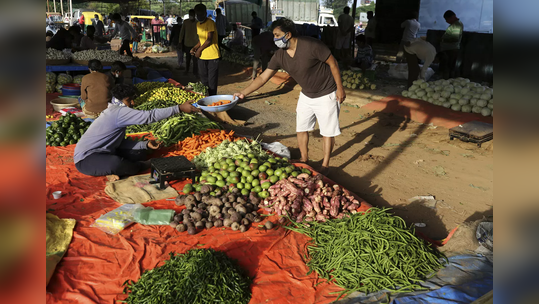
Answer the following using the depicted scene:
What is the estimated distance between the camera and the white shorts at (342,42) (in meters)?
13.7

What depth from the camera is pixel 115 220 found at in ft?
13.2

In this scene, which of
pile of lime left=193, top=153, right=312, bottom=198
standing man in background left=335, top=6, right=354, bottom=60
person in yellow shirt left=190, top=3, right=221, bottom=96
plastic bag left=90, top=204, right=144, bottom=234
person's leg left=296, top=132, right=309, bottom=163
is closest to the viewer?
plastic bag left=90, top=204, right=144, bottom=234

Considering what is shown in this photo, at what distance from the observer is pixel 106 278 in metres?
3.32

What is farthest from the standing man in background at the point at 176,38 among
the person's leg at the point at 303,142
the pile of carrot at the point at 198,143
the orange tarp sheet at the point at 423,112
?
the person's leg at the point at 303,142

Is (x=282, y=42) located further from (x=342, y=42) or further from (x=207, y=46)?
(x=342, y=42)

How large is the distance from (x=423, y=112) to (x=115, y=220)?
716 centimetres

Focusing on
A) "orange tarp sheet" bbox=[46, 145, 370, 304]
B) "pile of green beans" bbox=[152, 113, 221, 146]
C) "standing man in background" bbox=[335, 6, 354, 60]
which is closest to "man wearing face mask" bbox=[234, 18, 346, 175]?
"pile of green beans" bbox=[152, 113, 221, 146]

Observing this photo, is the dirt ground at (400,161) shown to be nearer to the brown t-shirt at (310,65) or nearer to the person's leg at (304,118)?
the person's leg at (304,118)

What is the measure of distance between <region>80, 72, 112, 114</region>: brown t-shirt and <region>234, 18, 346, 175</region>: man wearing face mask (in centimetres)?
302

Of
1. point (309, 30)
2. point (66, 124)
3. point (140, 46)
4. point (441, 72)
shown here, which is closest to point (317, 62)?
point (66, 124)

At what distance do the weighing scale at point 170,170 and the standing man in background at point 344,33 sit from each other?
33.4ft

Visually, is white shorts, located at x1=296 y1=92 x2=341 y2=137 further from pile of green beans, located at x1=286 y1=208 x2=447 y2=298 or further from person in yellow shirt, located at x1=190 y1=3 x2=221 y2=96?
person in yellow shirt, located at x1=190 y1=3 x2=221 y2=96

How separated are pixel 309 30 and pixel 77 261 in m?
14.8

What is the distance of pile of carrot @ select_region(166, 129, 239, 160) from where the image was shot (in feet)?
18.8
